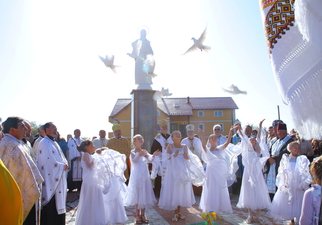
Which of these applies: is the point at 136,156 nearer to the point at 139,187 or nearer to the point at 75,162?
the point at 139,187

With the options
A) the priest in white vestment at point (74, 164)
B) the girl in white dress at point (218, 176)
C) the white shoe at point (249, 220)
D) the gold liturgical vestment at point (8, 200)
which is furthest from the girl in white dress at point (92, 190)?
the priest in white vestment at point (74, 164)

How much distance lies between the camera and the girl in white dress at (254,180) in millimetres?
5152

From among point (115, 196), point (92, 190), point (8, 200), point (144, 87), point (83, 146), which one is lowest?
point (115, 196)

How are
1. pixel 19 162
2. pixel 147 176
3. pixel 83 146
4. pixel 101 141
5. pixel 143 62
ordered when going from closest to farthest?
pixel 19 162 → pixel 83 146 → pixel 147 176 → pixel 101 141 → pixel 143 62

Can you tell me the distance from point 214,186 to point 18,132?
366cm

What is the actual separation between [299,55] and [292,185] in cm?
349

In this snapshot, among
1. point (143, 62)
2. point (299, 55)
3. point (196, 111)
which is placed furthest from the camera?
point (196, 111)

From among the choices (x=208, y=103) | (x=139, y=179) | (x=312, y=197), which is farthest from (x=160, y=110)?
(x=312, y=197)

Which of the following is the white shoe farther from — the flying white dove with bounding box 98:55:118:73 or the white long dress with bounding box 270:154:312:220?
the flying white dove with bounding box 98:55:118:73

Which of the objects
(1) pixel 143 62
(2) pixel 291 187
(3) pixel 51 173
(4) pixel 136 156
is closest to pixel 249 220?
(2) pixel 291 187

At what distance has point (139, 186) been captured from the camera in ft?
17.9

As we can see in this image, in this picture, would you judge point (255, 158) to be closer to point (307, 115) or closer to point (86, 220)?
point (86, 220)

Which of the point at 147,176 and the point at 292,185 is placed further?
the point at 147,176

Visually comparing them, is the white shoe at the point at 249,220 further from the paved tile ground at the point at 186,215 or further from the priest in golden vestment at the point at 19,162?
the priest in golden vestment at the point at 19,162
